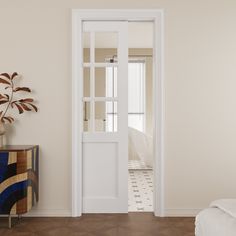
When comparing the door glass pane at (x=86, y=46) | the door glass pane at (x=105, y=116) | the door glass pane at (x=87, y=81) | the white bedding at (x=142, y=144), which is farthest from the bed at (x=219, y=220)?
the white bedding at (x=142, y=144)

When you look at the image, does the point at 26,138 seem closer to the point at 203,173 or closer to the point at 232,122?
the point at 203,173

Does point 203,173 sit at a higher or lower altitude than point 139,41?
lower

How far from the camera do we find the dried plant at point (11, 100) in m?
3.77

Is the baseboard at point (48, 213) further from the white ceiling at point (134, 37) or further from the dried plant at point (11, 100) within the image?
the white ceiling at point (134, 37)

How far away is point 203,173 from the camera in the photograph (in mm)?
3924

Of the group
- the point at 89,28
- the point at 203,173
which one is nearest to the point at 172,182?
the point at 203,173

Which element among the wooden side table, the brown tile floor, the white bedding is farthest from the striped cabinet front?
the white bedding

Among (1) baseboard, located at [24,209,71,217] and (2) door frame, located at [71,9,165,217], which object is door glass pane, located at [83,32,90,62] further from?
(1) baseboard, located at [24,209,71,217]

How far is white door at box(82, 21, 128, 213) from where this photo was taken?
157 inches

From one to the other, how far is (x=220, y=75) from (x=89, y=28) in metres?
1.57

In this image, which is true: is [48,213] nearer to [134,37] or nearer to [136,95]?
[134,37]

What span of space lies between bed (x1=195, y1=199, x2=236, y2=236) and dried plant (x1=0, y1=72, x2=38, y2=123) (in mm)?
2406

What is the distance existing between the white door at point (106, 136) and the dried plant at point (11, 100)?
0.66 metres

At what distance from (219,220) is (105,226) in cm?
192
